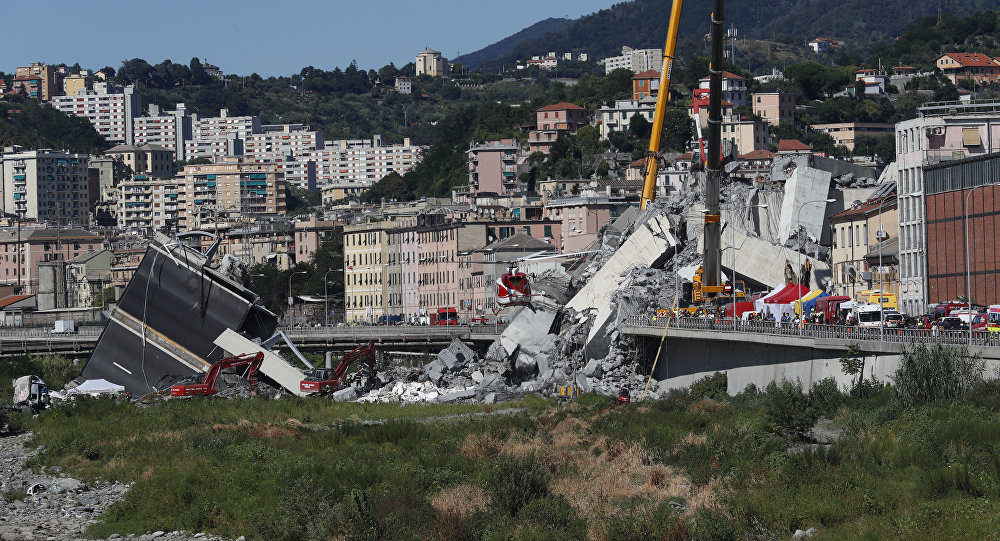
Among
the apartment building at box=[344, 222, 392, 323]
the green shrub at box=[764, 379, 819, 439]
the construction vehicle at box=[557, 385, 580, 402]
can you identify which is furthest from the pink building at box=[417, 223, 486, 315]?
the green shrub at box=[764, 379, 819, 439]

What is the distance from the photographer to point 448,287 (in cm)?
13038

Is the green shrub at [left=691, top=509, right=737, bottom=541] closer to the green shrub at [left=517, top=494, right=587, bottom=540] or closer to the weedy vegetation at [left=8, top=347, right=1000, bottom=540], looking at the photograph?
the weedy vegetation at [left=8, top=347, right=1000, bottom=540]

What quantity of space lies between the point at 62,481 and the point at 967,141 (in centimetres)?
4280

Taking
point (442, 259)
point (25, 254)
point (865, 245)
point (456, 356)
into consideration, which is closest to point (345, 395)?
point (456, 356)

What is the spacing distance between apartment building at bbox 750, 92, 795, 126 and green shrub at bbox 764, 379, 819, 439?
152 m

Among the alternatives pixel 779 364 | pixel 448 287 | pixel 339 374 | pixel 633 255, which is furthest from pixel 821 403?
pixel 448 287

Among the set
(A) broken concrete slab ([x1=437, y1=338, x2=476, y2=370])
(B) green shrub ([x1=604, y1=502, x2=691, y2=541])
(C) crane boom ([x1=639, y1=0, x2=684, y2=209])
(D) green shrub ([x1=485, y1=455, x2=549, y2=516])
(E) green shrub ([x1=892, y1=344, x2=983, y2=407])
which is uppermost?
(C) crane boom ([x1=639, y1=0, x2=684, y2=209])

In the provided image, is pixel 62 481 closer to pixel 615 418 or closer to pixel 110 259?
pixel 615 418

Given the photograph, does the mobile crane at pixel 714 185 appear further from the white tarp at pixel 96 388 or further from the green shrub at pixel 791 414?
the white tarp at pixel 96 388

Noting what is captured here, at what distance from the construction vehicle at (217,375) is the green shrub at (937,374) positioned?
40491 mm

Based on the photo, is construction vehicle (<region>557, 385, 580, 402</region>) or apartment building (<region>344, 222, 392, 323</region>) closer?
construction vehicle (<region>557, 385, 580, 402</region>)

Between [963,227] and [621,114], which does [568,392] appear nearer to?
[963,227]

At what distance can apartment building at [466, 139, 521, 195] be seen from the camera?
18150 cm

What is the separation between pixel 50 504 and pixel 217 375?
33.9 metres
